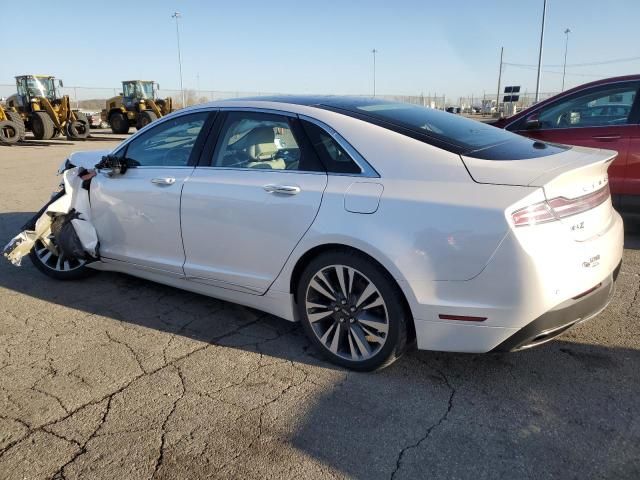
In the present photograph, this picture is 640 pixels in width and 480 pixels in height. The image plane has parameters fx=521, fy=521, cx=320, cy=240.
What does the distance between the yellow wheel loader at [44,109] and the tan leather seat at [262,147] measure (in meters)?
20.4

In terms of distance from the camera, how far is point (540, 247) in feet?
8.04

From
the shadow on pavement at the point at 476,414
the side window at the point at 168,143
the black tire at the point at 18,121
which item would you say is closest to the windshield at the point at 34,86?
the black tire at the point at 18,121

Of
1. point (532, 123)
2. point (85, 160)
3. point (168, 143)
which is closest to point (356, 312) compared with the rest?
point (168, 143)

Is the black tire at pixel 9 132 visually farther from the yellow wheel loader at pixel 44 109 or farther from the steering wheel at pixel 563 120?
the steering wheel at pixel 563 120

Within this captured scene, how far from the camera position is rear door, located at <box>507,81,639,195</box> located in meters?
5.35

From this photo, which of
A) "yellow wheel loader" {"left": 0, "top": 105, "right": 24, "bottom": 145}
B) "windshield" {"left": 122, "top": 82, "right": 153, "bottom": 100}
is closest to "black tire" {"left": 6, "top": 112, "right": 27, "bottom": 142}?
"yellow wheel loader" {"left": 0, "top": 105, "right": 24, "bottom": 145}

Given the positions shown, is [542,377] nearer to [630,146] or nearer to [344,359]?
[344,359]

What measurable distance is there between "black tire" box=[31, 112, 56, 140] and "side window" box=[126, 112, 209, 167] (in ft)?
63.1

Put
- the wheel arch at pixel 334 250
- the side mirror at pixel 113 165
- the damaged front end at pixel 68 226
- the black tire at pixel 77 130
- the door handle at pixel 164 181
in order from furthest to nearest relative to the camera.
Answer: the black tire at pixel 77 130, the damaged front end at pixel 68 226, the side mirror at pixel 113 165, the door handle at pixel 164 181, the wheel arch at pixel 334 250

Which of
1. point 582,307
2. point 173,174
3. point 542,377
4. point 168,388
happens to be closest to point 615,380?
point 542,377

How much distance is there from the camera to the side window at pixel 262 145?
10.6 feet

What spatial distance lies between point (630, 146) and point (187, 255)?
4.53 metres

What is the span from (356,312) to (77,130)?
2257 centimetres

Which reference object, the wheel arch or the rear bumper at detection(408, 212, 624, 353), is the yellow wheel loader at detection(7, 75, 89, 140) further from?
the rear bumper at detection(408, 212, 624, 353)
